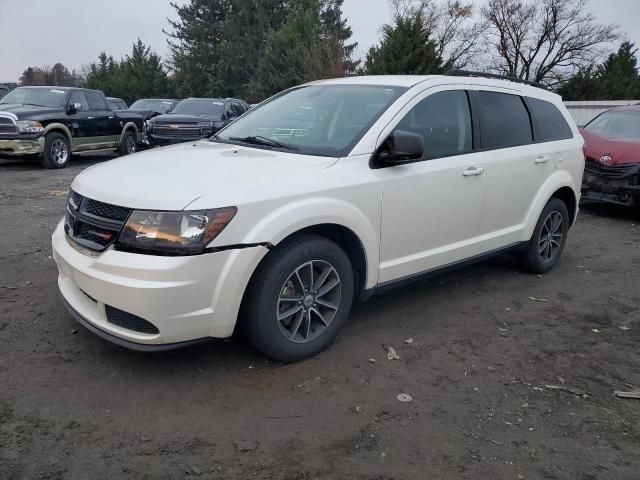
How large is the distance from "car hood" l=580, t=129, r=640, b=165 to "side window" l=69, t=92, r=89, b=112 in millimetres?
10798

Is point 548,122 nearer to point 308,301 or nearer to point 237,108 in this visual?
point 308,301

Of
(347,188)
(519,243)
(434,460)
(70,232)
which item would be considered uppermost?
(347,188)

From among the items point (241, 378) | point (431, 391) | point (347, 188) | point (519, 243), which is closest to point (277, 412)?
point (241, 378)

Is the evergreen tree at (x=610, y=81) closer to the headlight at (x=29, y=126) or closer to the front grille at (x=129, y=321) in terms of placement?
the headlight at (x=29, y=126)

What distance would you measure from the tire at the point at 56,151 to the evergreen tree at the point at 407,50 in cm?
1264

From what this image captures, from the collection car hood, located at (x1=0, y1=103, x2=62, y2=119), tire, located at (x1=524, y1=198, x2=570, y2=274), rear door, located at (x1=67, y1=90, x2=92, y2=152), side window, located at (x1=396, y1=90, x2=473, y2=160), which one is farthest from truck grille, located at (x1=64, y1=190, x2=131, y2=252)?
rear door, located at (x1=67, y1=90, x2=92, y2=152)

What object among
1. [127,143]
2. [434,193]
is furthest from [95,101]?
[434,193]

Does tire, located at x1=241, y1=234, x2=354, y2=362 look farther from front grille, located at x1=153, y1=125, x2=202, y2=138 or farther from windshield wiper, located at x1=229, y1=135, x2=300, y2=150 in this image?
front grille, located at x1=153, y1=125, x2=202, y2=138

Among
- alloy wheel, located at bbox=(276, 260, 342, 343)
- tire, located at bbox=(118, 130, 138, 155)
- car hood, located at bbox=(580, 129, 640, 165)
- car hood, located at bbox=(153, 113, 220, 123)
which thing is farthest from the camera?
tire, located at bbox=(118, 130, 138, 155)

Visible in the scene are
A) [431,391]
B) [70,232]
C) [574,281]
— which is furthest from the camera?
[574,281]

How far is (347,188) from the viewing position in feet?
11.4

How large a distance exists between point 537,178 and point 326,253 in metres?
2.50

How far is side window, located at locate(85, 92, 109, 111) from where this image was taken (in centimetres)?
1377

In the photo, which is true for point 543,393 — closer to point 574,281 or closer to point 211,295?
point 211,295
